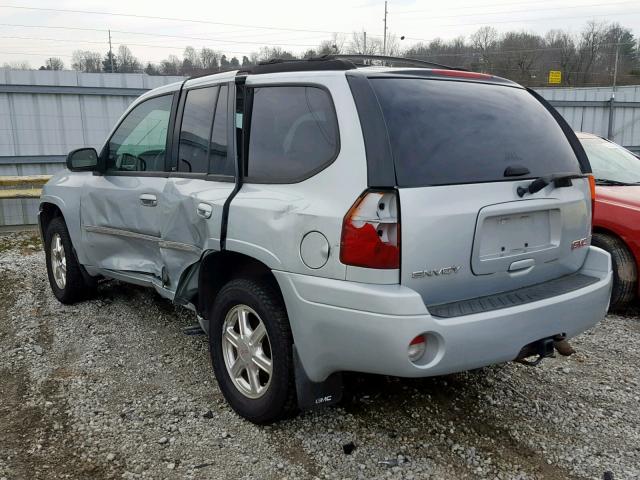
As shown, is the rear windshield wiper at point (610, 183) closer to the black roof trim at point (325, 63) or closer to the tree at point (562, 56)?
the black roof trim at point (325, 63)

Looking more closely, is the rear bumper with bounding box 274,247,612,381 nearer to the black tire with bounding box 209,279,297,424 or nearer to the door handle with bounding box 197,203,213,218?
the black tire with bounding box 209,279,297,424

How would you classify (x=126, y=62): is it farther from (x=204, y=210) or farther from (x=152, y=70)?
(x=204, y=210)

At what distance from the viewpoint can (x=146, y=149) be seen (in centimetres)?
436

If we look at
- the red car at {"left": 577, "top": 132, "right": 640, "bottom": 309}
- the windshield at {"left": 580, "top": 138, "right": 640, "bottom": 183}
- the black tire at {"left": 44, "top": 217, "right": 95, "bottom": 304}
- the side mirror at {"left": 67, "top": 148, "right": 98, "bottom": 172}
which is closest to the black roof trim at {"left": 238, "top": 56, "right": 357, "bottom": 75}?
the side mirror at {"left": 67, "top": 148, "right": 98, "bottom": 172}

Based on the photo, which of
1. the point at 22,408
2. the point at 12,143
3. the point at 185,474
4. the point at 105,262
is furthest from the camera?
the point at 12,143

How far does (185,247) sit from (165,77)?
36.0 ft

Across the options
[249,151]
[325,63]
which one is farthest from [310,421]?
[325,63]

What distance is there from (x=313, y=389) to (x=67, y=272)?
3339 mm

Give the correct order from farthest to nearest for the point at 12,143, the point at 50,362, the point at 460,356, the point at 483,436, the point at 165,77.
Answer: the point at 165,77
the point at 12,143
the point at 50,362
the point at 483,436
the point at 460,356

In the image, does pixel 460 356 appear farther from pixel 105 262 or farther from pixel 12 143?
pixel 12 143

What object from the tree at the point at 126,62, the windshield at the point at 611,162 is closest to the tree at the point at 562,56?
the tree at the point at 126,62

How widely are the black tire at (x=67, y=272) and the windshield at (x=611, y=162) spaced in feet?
17.0

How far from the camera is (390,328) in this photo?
2445 millimetres

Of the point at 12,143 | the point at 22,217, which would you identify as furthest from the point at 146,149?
the point at 12,143
